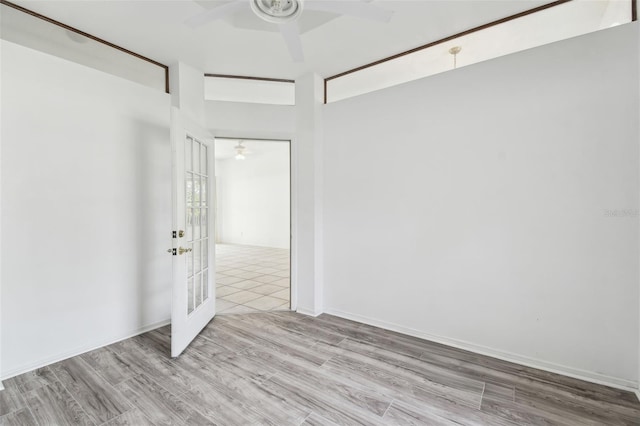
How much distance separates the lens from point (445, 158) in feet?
8.38

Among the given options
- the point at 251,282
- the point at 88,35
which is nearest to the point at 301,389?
the point at 251,282

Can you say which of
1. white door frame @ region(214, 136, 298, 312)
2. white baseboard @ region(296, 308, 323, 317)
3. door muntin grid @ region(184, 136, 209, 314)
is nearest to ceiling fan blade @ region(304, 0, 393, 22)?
door muntin grid @ region(184, 136, 209, 314)

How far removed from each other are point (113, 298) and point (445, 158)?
3.27m

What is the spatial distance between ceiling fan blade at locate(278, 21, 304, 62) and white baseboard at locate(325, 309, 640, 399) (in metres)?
2.58

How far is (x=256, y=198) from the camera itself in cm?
893

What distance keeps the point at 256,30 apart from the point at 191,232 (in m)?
1.88

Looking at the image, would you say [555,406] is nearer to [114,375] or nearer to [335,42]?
[114,375]

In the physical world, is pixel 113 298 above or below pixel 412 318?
above

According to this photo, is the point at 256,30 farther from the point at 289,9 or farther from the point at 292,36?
the point at 289,9

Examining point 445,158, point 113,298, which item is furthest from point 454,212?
point 113,298

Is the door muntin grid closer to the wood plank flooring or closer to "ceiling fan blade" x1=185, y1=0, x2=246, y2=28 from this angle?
the wood plank flooring

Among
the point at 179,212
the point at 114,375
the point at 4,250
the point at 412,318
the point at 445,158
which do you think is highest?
the point at 445,158

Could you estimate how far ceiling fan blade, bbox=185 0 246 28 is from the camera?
163 centimetres

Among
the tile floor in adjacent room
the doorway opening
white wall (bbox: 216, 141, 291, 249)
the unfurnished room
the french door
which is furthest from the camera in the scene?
white wall (bbox: 216, 141, 291, 249)
